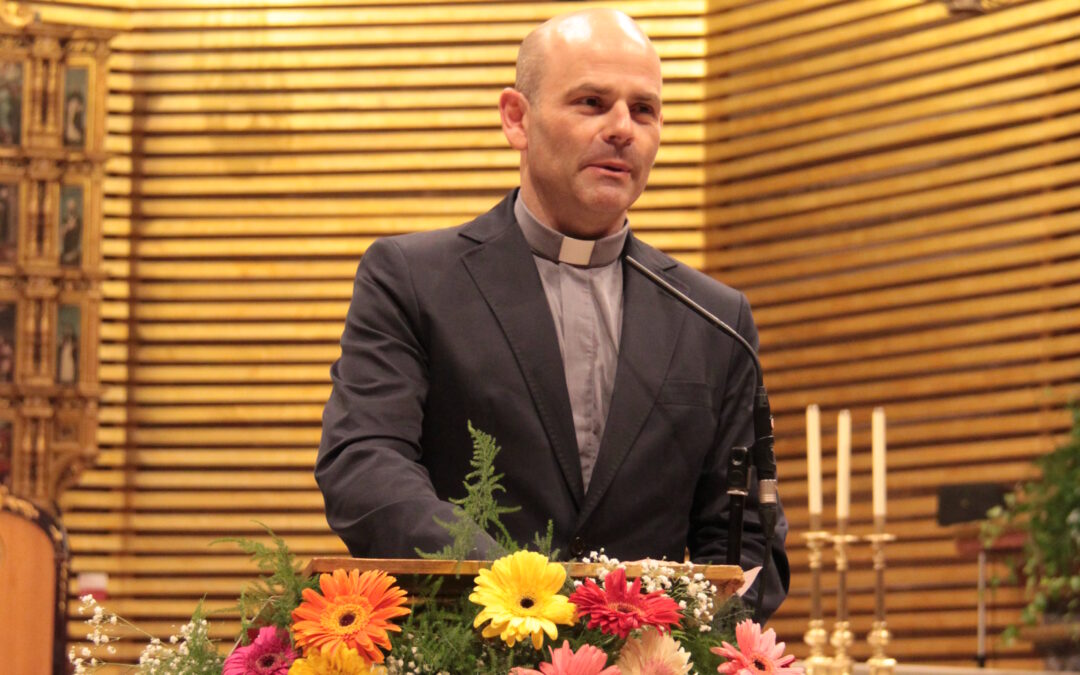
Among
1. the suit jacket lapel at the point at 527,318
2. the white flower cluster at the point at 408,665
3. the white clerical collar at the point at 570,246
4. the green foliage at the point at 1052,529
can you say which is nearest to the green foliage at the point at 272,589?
the white flower cluster at the point at 408,665

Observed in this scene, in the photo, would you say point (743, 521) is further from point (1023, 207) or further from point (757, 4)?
point (757, 4)

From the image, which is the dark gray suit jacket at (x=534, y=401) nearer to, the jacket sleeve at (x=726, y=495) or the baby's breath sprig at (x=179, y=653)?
the jacket sleeve at (x=726, y=495)

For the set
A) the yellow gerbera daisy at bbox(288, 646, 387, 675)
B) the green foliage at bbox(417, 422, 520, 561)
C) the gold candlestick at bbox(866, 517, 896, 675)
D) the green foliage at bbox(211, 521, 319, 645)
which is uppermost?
the green foliage at bbox(417, 422, 520, 561)

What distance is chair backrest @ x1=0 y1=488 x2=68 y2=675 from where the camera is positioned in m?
4.09

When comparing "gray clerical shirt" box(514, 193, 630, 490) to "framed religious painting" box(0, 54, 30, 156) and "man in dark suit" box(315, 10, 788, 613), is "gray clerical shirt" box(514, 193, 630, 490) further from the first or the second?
"framed religious painting" box(0, 54, 30, 156)

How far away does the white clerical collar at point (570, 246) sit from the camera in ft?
7.70

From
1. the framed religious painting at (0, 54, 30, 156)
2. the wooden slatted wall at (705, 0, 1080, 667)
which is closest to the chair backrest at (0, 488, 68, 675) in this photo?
the wooden slatted wall at (705, 0, 1080, 667)

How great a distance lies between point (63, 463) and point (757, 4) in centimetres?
453

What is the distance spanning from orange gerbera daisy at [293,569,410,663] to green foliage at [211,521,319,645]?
7cm

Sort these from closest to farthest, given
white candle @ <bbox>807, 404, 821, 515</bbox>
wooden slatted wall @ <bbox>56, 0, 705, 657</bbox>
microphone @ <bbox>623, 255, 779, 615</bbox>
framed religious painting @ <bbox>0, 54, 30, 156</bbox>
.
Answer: microphone @ <bbox>623, 255, 779, 615</bbox> → white candle @ <bbox>807, 404, 821, 515</bbox> → framed religious painting @ <bbox>0, 54, 30, 156</bbox> → wooden slatted wall @ <bbox>56, 0, 705, 657</bbox>

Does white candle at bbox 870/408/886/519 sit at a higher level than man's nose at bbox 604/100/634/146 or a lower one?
lower

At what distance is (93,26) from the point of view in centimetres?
873

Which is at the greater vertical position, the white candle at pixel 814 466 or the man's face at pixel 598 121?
the man's face at pixel 598 121

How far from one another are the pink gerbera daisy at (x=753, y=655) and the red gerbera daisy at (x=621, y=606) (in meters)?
0.08
